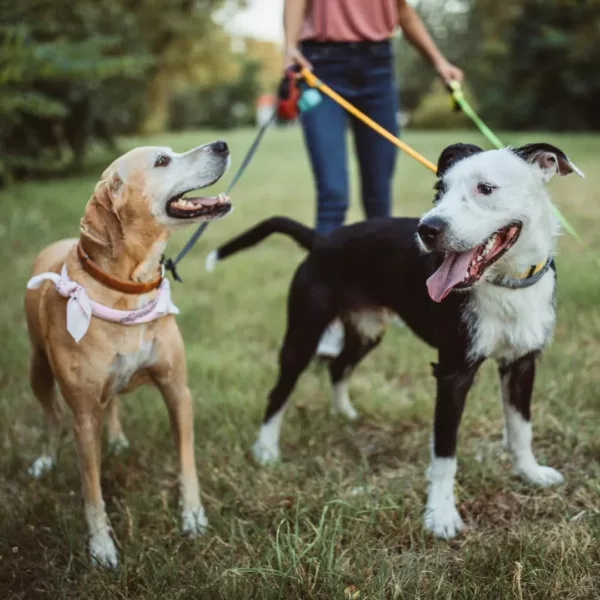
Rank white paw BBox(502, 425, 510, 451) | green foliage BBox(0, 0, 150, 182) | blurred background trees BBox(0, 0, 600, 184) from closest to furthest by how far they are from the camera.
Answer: white paw BBox(502, 425, 510, 451) < blurred background trees BBox(0, 0, 600, 184) < green foliage BBox(0, 0, 150, 182)

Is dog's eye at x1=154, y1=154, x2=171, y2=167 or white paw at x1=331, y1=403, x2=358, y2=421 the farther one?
white paw at x1=331, y1=403, x2=358, y2=421

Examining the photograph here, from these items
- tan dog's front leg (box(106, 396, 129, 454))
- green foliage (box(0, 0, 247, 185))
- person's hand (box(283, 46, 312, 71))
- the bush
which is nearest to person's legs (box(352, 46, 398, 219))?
person's hand (box(283, 46, 312, 71))

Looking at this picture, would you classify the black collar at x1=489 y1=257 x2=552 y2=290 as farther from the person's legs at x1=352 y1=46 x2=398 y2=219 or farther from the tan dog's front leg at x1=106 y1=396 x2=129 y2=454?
the tan dog's front leg at x1=106 y1=396 x2=129 y2=454

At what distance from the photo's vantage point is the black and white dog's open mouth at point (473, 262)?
96.6 inches

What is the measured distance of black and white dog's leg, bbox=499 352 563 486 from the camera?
2.93 meters

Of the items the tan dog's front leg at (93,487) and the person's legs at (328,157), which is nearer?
the tan dog's front leg at (93,487)

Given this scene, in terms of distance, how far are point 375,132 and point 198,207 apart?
170 cm

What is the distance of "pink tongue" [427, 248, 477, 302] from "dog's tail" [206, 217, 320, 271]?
929 mm

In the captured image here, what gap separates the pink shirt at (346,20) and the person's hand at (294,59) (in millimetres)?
249

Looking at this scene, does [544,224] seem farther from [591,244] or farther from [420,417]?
[591,244]

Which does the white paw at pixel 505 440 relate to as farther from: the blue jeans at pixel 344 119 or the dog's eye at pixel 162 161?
the dog's eye at pixel 162 161

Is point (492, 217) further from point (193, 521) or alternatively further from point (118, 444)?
point (118, 444)

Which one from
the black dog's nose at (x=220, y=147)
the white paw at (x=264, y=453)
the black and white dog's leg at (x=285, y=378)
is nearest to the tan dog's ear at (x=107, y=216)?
the black dog's nose at (x=220, y=147)

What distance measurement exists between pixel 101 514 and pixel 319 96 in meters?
2.34
